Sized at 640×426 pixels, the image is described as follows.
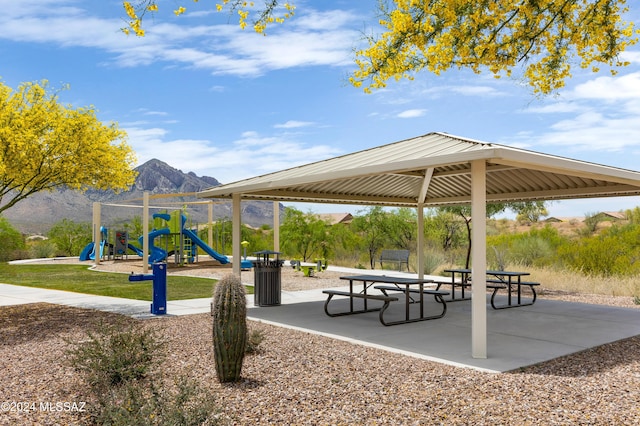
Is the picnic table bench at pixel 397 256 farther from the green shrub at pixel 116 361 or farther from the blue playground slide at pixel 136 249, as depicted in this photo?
the green shrub at pixel 116 361

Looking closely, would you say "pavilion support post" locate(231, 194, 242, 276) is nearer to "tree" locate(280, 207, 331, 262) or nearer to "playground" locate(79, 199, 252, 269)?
"playground" locate(79, 199, 252, 269)

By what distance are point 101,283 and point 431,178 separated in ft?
33.8

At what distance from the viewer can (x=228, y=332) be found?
568 centimetres

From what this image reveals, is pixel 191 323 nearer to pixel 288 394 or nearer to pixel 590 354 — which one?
pixel 288 394

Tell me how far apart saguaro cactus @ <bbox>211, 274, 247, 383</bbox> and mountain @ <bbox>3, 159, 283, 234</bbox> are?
47.9 m

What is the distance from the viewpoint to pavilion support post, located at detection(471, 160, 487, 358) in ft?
23.0

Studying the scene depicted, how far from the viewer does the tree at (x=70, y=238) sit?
32.9m

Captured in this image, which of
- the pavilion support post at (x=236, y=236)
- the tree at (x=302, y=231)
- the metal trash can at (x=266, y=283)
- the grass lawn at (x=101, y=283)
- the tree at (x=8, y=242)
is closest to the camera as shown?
the pavilion support post at (x=236, y=236)

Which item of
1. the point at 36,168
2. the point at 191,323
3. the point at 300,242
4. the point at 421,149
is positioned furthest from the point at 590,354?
the point at 300,242

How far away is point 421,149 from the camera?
8891 mm

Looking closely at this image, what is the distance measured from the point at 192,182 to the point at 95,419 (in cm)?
11398

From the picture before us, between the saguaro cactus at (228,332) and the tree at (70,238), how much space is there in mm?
30189

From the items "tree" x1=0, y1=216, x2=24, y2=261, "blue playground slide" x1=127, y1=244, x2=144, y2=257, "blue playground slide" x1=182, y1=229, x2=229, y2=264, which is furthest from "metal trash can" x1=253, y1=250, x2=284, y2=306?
"tree" x1=0, y1=216, x2=24, y2=261

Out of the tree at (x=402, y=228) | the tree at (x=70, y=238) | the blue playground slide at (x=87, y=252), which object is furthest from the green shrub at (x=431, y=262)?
the tree at (x=70, y=238)
